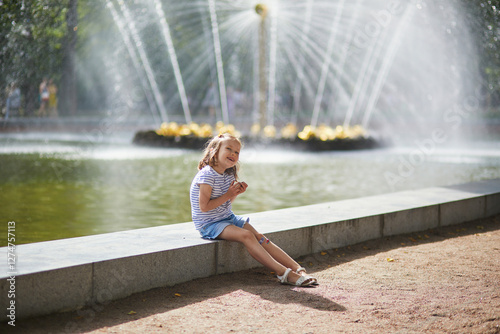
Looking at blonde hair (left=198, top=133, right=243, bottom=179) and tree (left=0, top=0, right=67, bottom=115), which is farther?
tree (left=0, top=0, right=67, bottom=115)

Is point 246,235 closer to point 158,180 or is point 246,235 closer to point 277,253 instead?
point 277,253

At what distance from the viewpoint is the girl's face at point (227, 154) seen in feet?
15.2

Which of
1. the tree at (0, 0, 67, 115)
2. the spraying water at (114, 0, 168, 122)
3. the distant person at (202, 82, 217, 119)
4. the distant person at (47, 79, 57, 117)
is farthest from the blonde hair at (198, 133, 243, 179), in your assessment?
the distant person at (202, 82, 217, 119)

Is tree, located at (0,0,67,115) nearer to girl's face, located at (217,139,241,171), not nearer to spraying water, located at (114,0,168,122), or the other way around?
spraying water, located at (114,0,168,122)

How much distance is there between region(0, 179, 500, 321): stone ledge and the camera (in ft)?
11.8

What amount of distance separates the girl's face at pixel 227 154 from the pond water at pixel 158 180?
7.69ft

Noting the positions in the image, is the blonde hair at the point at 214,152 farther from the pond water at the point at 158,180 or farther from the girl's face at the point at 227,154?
the pond water at the point at 158,180

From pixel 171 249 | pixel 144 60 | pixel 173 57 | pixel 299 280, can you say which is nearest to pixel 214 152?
pixel 171 249

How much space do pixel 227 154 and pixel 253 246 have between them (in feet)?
2.32

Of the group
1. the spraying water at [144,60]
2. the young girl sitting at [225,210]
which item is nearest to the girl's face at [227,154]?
the young girl sitting at [225,210]

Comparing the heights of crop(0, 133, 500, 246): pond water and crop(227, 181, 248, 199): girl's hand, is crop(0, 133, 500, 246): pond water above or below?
below

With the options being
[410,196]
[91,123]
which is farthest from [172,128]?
[410,196]

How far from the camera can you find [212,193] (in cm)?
466

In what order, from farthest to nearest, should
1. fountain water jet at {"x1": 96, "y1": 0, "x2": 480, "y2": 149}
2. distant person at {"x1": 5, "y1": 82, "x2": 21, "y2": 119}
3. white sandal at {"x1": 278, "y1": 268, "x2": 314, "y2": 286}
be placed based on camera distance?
fountain water jet at {"x1": 96, "y1": 0, "x2": 480, "y2": 149}
distant person at {"x1": 5, "y1": 82, "x2": 21, "y2": 119}
white sandal at {"x1": 278, "y1": 268, "x2": 314, "y2": 286}
